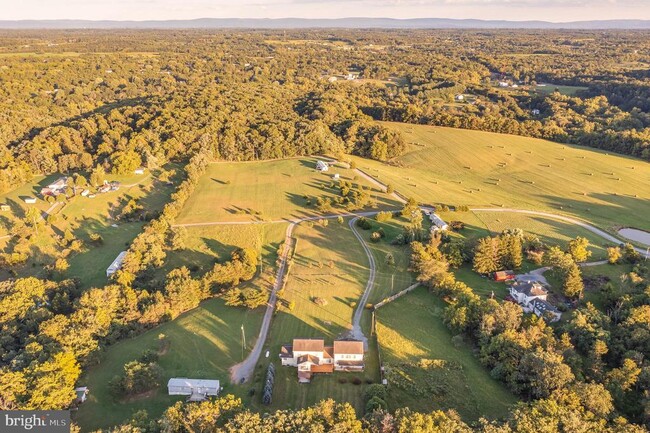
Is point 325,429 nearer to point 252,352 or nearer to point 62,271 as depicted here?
point 252,352

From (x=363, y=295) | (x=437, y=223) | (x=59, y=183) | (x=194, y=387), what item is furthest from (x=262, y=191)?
(x=194, y=387)

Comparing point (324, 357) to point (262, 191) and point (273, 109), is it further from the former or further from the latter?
point (273, 109)

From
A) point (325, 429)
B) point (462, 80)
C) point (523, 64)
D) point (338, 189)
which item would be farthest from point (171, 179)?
point (523, 64)

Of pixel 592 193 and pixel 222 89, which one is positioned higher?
pixel 222 89

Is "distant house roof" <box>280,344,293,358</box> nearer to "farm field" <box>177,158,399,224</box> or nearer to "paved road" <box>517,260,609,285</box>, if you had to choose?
"paved road" <box>517,260,609,285</box>

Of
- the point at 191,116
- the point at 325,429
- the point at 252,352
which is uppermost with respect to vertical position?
the point at 191,116

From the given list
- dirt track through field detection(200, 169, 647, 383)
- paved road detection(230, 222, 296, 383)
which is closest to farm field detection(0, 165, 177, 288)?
dirt track through field detection(200, 169, 647, 383)
